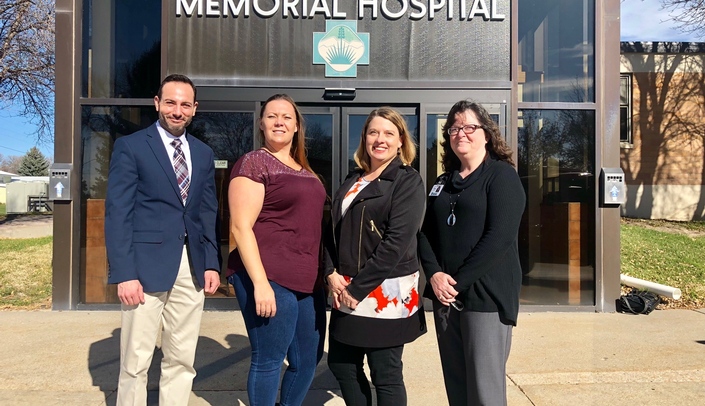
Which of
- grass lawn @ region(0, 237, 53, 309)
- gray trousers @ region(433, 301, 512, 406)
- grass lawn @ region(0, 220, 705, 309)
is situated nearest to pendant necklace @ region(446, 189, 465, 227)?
gray trousers @ region(433, 301, 512, 406)

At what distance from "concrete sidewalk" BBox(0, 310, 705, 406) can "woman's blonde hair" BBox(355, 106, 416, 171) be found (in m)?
1.77

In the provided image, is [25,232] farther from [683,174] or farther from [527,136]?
[683,174]

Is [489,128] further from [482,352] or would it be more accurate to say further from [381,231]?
[482,352]

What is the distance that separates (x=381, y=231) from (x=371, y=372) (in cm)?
73

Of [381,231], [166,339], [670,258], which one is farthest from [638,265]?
[166,339]

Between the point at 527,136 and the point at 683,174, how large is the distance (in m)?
13.2

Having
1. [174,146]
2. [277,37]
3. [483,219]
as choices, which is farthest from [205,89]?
[483,219]

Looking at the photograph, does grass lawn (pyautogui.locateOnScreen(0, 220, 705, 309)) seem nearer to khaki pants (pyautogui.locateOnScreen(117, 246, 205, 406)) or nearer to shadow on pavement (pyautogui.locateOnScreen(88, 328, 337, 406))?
shadow on pavement (pyautogui.locateOnScreen(88, 328, 337, 406))

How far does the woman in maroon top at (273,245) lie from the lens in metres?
2.60

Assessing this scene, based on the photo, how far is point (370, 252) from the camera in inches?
104

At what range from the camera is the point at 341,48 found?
243 inches

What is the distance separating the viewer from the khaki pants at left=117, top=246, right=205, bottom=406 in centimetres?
281

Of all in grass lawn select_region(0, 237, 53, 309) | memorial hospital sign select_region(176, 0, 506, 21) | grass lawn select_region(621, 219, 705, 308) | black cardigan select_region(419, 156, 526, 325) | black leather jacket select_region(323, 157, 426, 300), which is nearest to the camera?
black cardigan select_region(419, 156, 526, 325)

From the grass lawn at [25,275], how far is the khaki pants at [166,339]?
14.3 feet
